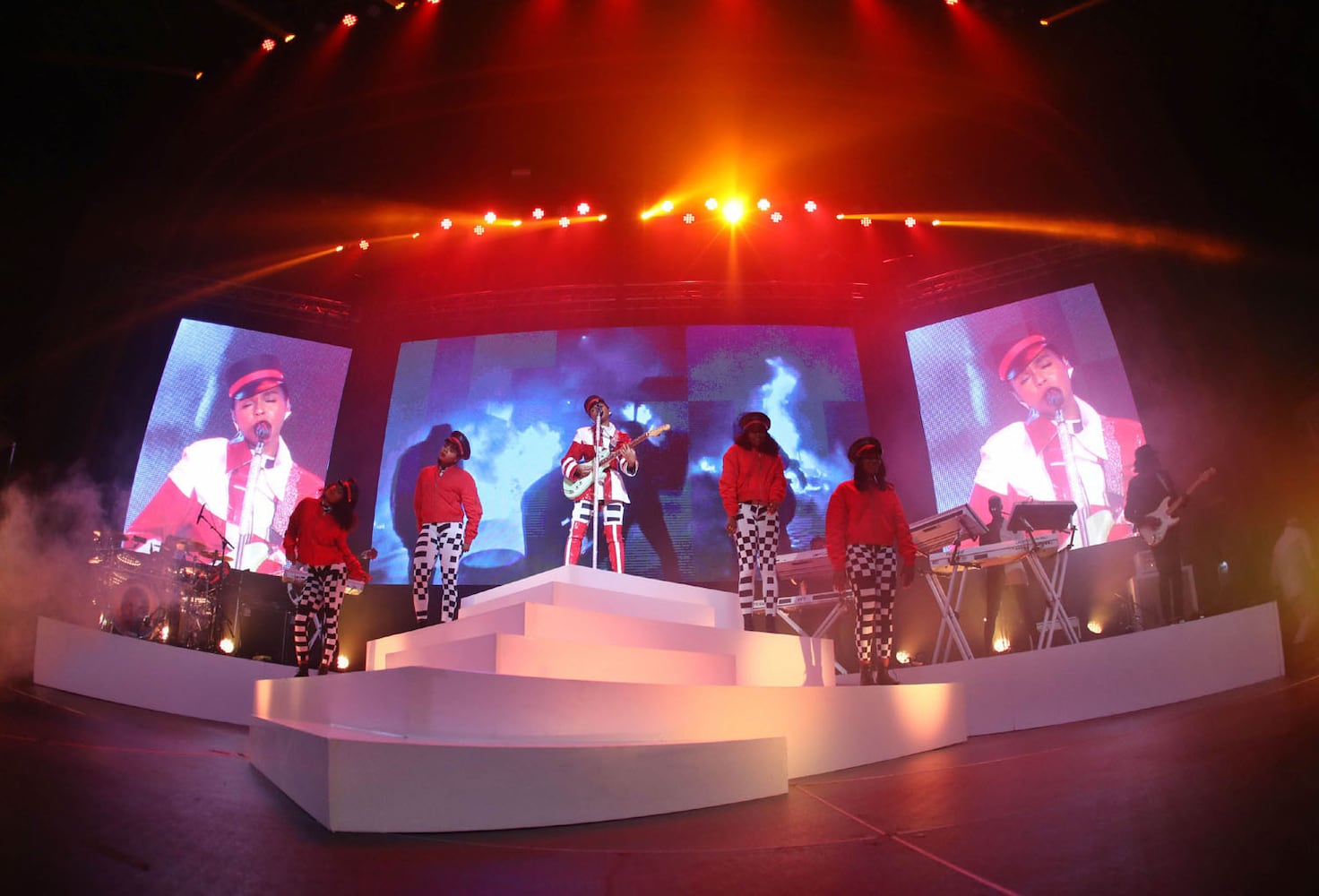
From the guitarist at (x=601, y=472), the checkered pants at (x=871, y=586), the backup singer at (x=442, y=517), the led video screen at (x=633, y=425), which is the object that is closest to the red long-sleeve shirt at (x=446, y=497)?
the backup singer at (x=442, y=517)

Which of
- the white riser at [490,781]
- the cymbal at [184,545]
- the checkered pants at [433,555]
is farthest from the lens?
the cymbal at [184,545]

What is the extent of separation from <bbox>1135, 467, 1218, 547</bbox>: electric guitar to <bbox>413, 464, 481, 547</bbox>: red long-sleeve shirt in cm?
564

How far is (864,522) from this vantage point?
13.1 ft

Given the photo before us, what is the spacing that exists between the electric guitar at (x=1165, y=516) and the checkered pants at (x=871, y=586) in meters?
3.69

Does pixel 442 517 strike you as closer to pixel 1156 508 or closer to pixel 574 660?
pixel 574 660

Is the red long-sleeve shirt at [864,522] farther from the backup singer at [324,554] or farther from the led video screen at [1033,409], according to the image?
the led video screen at [1033,409]

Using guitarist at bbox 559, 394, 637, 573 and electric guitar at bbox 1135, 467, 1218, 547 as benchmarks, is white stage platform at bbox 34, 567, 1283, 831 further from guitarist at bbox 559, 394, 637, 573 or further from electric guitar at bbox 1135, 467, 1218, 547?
electric guitar at bbox 1135, 467, 1218, 547

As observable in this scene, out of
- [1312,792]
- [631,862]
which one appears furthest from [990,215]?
[631,862]

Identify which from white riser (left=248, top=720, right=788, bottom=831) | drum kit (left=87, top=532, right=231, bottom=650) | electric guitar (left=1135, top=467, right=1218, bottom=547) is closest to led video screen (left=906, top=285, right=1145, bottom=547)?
electric guitar (left=1135, top=467, right=1218, bottom=547)

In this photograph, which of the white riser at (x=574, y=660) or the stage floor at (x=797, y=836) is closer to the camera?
the stage floor at (x=797, y=836)

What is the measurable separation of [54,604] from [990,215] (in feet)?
33.0

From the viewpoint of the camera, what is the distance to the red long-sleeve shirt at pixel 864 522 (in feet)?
13.1

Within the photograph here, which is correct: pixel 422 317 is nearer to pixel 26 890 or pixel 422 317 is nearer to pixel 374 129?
pixel 374 129

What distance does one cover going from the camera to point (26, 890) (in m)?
1.19
